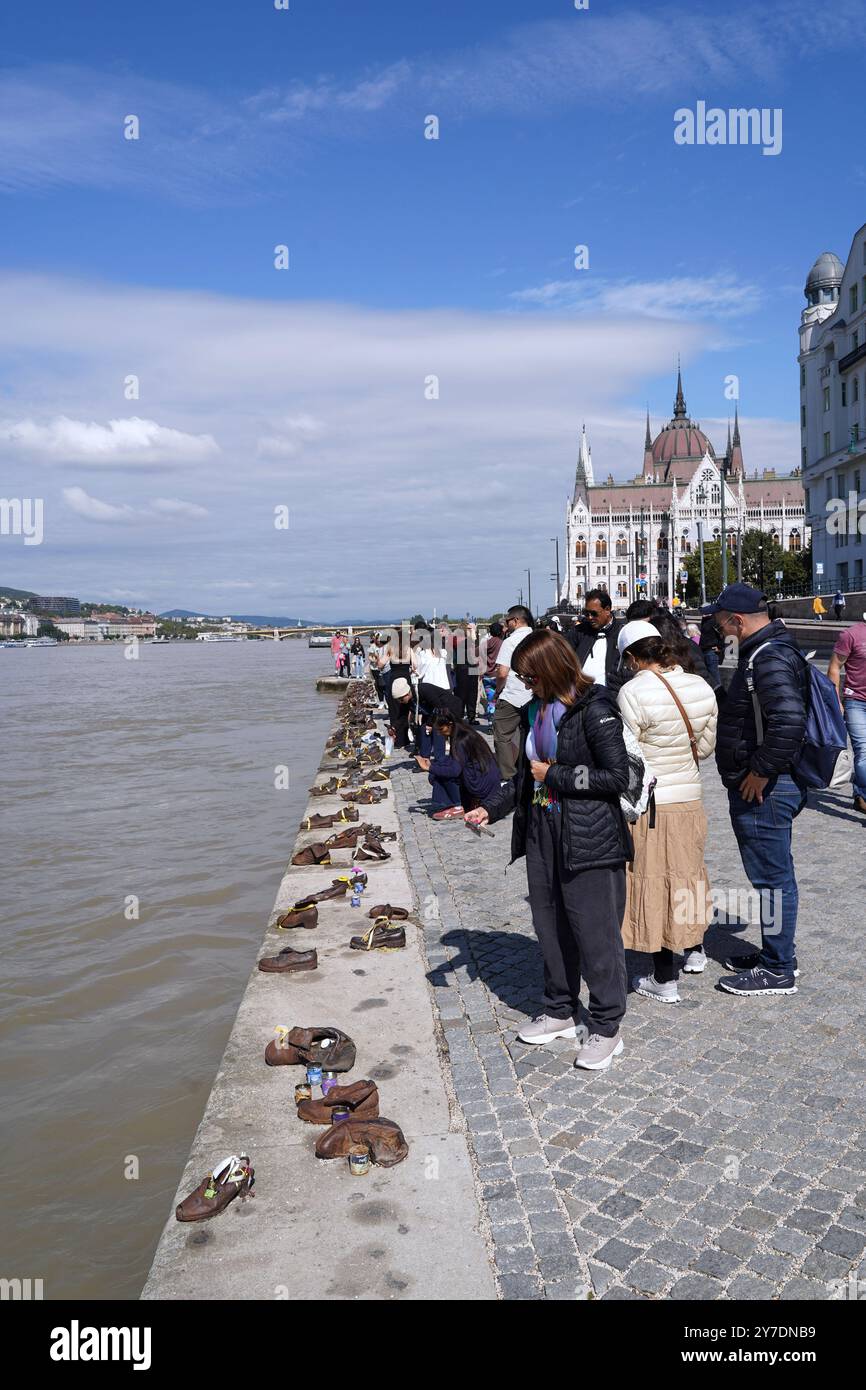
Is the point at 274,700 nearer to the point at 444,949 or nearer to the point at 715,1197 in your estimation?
the point at 444,949

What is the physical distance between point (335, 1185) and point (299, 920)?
3.23 meters

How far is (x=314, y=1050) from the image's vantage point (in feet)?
15.3

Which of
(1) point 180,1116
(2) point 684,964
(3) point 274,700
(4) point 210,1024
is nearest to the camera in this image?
(1) point 180,1116

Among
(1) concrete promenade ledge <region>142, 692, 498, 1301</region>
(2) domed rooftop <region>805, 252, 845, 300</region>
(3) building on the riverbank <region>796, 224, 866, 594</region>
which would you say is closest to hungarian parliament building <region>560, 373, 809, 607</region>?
(2) domed rooftop <region>805, 252, 845, 300</region>

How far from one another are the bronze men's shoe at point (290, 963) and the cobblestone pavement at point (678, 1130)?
29.3 inches

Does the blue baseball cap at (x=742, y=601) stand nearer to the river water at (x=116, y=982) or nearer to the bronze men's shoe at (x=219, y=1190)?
the bronze men's shoe at (x=219, y=1190)

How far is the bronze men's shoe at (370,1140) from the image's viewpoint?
381 centimetres

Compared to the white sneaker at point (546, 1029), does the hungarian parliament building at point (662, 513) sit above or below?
above

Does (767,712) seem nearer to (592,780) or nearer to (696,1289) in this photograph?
(592,780)

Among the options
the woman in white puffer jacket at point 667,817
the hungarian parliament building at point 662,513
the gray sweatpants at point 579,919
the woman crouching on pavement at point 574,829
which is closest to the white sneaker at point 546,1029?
the woman crouching on pavement at point 574,829
